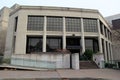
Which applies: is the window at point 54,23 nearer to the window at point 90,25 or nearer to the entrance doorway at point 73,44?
the entrance doorway at point 73,44

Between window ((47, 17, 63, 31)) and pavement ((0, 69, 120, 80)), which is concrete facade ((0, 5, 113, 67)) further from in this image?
pavement ((0, 69, 120, 80))

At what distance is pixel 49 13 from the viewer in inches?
1412

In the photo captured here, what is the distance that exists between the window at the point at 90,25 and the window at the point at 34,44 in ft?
38.7

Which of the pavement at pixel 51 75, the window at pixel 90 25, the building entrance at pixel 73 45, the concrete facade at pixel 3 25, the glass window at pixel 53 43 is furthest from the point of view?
the concrete facade at pixel 3 25

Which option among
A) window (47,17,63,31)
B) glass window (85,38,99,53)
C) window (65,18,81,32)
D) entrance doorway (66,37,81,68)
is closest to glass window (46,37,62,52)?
entrance doorway (66,37,81,68)

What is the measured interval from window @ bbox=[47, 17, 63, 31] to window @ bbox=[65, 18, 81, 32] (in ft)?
5.40

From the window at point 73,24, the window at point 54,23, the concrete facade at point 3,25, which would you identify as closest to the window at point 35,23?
the window at point 54,23

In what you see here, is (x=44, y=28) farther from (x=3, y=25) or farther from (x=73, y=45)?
(x=3, y=25)

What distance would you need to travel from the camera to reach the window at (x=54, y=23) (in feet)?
117

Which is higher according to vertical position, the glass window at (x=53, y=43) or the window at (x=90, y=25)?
the window at (x=90, y=25)

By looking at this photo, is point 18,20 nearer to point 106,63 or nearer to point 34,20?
point 34,20

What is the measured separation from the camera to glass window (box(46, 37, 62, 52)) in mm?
35441

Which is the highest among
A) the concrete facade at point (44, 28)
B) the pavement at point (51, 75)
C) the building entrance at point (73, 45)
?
the concrete facade at point (44, 28)

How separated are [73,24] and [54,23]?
4.74 meters
